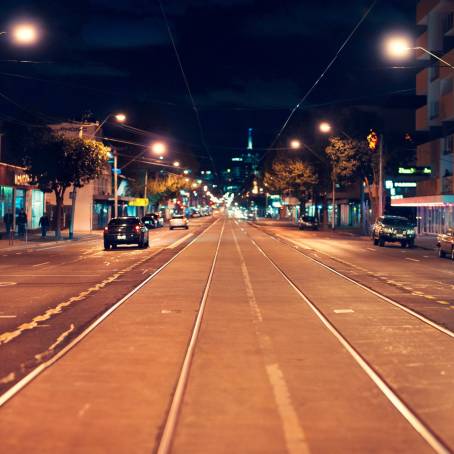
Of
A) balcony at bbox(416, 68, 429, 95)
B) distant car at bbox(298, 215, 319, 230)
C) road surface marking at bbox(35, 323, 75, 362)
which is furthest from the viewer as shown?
distant car at bbox(298, 215, 319, 230)

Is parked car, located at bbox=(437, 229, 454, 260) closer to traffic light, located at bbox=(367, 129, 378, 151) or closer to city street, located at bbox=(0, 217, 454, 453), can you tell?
city street, located at bbox=(0, 217, 454, 453)

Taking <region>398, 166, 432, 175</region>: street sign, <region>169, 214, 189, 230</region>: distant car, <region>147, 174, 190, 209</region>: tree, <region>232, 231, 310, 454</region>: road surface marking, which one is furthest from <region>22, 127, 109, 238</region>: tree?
<region>147, 174, 190, 209</region>: tree

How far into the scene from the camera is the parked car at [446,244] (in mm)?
32194

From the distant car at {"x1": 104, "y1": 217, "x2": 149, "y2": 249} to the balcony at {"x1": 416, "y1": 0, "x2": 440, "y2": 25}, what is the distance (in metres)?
29.3

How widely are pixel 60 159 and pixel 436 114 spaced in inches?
1093

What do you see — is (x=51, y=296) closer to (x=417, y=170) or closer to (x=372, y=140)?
(x=372, y=140)

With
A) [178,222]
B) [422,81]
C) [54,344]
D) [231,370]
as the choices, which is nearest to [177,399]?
[231,370]

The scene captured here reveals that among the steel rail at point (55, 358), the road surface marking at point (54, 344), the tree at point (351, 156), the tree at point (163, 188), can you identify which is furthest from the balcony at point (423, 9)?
the tree at point (163, 188)

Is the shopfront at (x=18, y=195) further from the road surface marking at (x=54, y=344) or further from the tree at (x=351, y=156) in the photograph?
the road surface marking at (x=54, y=344)

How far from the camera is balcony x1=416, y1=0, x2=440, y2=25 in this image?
54375 mm

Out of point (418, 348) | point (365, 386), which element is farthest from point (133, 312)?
point (365, 386)

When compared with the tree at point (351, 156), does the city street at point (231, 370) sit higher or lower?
lower

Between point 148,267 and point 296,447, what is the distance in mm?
19883

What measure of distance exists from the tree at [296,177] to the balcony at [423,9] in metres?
24.7
